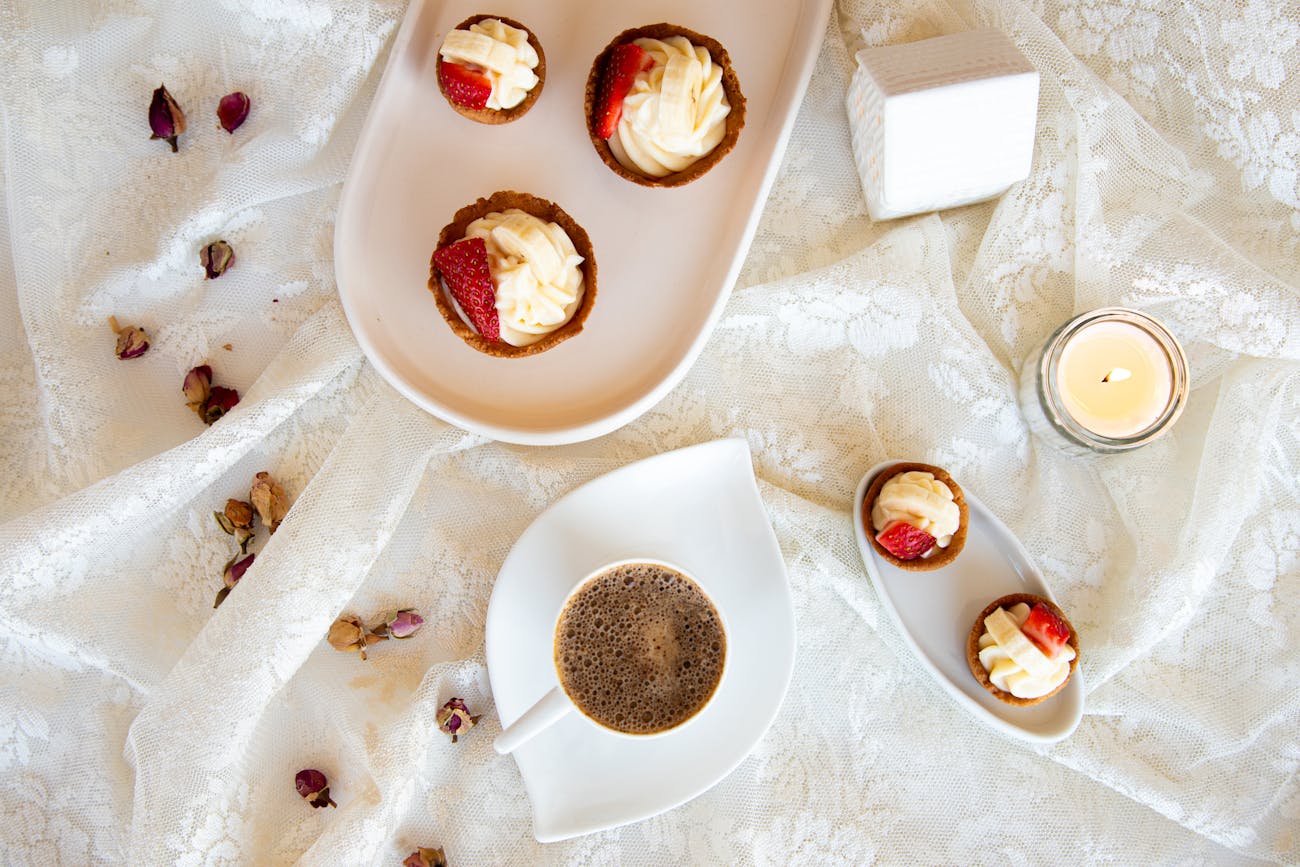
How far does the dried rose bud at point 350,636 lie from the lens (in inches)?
67.1

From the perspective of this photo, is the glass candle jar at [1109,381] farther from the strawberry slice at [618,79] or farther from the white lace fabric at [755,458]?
the strawberry slice at [618,79]

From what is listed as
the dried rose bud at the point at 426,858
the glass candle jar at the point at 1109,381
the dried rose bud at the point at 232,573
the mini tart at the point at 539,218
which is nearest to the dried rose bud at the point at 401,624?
the dried rose bud at the point at 232,573

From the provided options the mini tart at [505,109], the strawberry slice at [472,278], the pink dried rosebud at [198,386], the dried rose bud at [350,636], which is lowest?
the dried rose bud at [350,636]

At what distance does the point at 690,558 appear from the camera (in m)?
1.72

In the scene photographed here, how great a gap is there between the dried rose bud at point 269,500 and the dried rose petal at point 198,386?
16 centimetres

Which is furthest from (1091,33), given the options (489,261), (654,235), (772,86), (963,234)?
(489,261)

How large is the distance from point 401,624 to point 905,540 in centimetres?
86

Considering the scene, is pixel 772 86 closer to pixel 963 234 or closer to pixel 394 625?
pixel 963 234

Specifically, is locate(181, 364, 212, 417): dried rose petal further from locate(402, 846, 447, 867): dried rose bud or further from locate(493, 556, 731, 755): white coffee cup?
locate(402, 846, 447, 867): dried rose bud

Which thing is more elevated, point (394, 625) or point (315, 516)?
point (315, 516)

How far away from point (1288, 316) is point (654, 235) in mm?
1085

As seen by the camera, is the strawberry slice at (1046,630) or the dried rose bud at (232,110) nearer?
the strawberry slice at (1046,630)

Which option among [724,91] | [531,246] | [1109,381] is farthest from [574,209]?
[1109,381]

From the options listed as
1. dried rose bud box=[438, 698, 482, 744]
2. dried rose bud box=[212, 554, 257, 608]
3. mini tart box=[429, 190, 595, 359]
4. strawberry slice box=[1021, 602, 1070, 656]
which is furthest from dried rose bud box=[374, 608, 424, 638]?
strawberry slice box=[1021, 602, 1070, 656]
